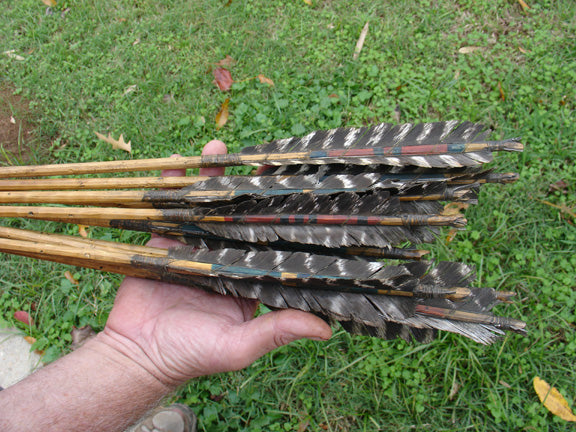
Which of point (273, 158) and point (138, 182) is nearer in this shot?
point (273, 158)

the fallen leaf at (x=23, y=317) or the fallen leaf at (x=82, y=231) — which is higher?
the fallen leaf at (x=82, y=231)

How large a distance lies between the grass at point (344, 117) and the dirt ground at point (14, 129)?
5.0 inches

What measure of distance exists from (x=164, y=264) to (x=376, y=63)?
309 centimetres

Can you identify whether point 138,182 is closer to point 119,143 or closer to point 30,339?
point 119,143

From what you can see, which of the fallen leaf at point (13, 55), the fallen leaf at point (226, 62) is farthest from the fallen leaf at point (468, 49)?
the fallen leaf at point (13, 55)

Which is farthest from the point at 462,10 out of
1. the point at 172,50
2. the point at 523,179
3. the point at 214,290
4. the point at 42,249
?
the point at 42,249

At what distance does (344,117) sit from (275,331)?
2576 millimetres

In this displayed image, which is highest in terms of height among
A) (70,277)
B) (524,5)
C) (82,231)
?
(524,5)

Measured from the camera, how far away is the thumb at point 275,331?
6.98 ft

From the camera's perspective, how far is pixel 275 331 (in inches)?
85.0

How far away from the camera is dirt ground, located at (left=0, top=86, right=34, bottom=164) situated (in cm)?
422

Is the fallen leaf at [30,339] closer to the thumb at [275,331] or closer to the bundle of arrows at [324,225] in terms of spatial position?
the bundle of arrows at [324,225]

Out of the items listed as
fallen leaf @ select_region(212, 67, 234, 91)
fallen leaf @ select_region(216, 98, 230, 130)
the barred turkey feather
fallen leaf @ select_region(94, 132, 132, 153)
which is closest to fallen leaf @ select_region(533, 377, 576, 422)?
the barred turkey feather

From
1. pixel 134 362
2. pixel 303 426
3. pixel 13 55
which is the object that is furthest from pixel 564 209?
pixel 13 55
